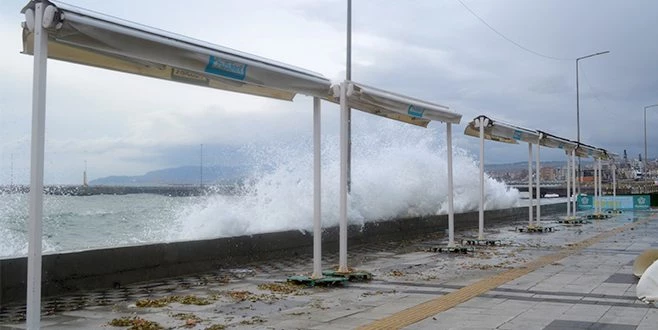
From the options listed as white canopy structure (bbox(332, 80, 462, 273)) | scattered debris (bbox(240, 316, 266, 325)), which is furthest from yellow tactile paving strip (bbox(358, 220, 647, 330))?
white canopy structure (bbox(332, 80, 462, 273))

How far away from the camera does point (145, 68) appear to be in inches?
296

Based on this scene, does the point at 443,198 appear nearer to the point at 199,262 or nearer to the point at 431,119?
the point at 431,119

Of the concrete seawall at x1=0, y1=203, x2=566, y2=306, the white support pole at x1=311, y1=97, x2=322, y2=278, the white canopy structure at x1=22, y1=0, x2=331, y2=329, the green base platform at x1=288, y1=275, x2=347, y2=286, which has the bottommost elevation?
Result: the green base platform at x1=288, y1=275, x2=347, y2=286

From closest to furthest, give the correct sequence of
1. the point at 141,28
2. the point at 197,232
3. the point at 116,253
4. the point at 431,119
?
1. the point at 141,28
2. the point at 116,253
3. the point at 431,119
4. the point at 197,232

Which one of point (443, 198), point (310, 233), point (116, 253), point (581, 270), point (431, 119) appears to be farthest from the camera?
point (443, 198)

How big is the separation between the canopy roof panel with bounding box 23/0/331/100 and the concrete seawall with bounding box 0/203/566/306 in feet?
9.37

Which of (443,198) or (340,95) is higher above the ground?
(340,95)

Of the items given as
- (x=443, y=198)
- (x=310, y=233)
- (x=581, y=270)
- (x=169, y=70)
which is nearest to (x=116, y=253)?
(x=169, y=70)

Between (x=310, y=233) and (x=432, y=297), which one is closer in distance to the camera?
(x=432, y=297)

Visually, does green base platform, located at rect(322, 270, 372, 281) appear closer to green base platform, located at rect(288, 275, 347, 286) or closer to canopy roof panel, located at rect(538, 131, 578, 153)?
green base platform, located at rect(288, 275, 347, 286)

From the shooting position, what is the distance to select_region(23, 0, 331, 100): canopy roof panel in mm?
5871

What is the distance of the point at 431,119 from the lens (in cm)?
1306

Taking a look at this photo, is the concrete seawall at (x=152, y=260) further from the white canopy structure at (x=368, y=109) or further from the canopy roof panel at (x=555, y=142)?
the canopy roof panel at (x=555, y=142)

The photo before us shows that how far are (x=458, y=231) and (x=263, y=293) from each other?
13.7 meters
